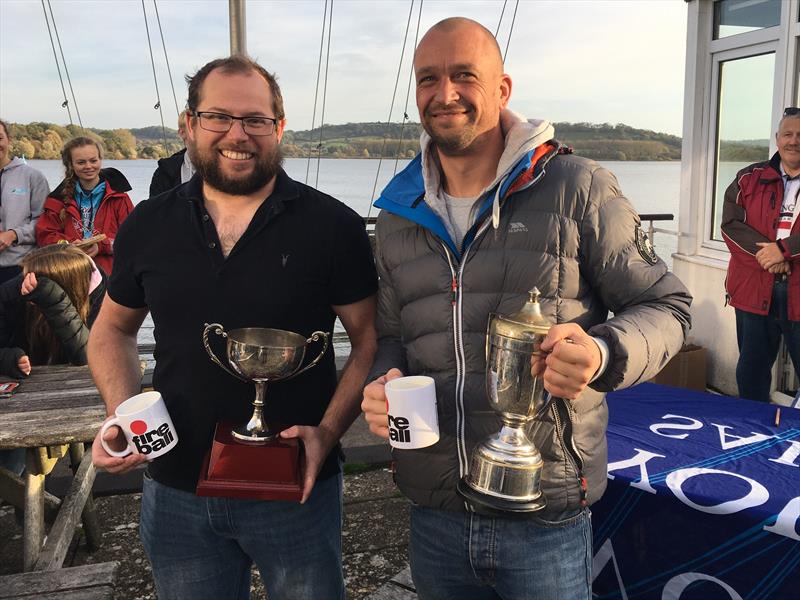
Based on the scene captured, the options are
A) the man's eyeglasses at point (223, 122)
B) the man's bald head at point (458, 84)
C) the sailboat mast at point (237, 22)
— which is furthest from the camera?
the sailboat mast at point (237, 22)

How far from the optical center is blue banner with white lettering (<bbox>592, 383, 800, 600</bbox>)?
1983 millimetres

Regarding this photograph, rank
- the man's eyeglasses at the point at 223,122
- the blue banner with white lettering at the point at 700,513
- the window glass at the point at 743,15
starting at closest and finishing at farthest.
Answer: the man's eyeglasses at the point at 223,122, the blue banner with white lettering at the point at 700,513, the window glass at the point at 743,15

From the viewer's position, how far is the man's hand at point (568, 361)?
121 centimetres

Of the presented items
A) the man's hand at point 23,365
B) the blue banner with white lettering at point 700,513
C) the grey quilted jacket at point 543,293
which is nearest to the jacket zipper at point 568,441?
the grey quilted jacket at point 543,293

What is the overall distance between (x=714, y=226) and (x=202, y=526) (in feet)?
17.4

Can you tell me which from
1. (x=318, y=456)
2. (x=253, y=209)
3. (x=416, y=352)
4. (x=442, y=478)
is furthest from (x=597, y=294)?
(x=253, y=209)

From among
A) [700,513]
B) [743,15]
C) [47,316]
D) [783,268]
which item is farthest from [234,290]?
[743,15]

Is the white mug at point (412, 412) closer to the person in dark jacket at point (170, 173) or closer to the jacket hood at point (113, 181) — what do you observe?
the person in dark jacket at point (170, 173)

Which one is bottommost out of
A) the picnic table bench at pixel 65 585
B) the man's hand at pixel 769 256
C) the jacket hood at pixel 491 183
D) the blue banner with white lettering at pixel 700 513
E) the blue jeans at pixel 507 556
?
the picnic table bench at pixel 65 585

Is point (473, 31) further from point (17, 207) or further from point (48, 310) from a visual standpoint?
point (17, 207)

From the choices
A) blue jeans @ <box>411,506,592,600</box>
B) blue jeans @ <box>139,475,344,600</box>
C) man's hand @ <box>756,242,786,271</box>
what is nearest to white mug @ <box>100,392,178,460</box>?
blue jeans @ <box>139,475,344,600</box>

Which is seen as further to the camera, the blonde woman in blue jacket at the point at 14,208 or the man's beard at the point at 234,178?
the blonde woman in blue jacket at the point at 14,208

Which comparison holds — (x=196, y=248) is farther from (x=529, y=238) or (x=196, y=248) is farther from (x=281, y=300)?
(x=529, y=238)

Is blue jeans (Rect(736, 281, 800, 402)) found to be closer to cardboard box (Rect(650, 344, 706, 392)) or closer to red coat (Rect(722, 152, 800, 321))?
red coat (Rect(722, 152, 800, 321))
